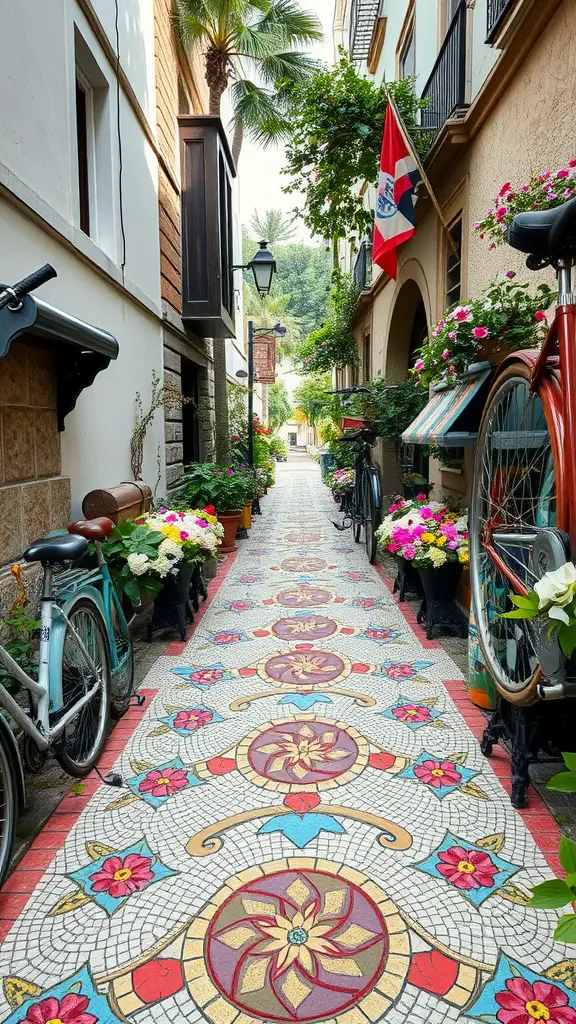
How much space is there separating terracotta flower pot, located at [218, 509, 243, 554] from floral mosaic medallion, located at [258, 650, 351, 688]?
3.66m

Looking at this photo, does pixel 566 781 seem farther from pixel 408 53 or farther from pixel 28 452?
pixel 408 53

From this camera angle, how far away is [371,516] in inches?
286

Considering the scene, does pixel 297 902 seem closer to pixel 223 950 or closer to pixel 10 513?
pixel 223 950

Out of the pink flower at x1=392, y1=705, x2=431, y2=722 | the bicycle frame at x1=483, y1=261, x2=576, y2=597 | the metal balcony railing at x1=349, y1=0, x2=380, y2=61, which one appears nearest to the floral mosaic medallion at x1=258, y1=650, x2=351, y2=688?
the pink flower at x1=392, y1=705, x2=431, y2=722

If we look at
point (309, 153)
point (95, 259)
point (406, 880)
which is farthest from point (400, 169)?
point (406, 880)

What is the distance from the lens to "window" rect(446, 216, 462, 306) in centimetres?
555

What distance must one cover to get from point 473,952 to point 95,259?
4.32 meters

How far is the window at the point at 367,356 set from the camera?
11410 mm

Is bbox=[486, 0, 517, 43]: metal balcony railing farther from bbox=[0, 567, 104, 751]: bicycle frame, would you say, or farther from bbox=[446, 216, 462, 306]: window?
bbox=[0, 567, 104, 751]: bicycle frame

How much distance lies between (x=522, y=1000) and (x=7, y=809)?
5.37 ft

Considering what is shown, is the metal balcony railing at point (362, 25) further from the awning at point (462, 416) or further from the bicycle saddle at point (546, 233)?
the bicycle saddle at point (546, 233)

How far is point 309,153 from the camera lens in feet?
20.1

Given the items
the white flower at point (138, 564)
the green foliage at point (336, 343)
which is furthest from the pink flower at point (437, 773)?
the green foliage at point (336, 343)

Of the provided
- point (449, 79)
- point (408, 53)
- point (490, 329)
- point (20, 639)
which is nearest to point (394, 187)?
point (449, 79)
